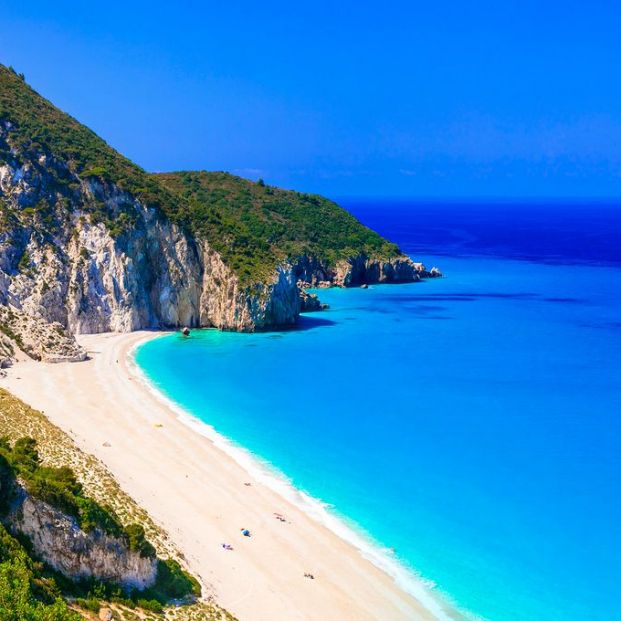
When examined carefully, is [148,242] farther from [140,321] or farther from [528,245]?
[528,245]

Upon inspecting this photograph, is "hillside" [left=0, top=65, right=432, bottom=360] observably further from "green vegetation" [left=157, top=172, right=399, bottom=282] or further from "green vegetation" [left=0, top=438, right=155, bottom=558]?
"green vegetation" [left=0, top=438, right=155, bottom=558]

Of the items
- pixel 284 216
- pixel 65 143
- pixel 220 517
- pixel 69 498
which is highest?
pixel 65 143

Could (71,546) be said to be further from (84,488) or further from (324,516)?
(324,516)

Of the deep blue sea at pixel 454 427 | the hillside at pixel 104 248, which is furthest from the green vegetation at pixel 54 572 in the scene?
the hillside at pixel 104 248

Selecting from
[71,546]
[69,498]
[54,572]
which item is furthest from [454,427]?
[54,572]

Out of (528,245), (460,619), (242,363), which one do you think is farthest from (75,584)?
(528,245)
